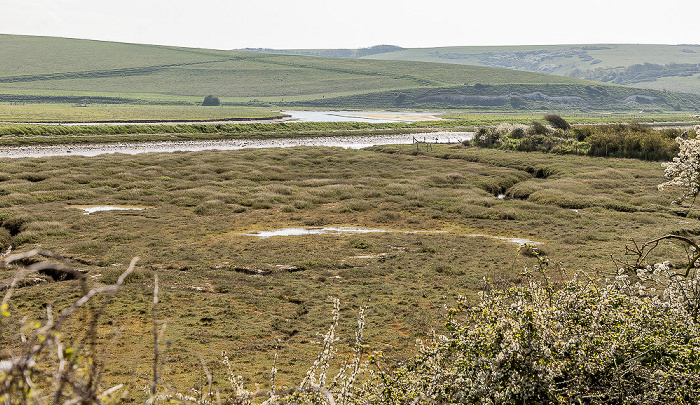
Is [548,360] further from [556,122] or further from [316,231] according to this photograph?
[556,122]

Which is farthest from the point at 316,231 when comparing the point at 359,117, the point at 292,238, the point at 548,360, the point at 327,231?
the point at 359,117

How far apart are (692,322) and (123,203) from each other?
3610 centimetres

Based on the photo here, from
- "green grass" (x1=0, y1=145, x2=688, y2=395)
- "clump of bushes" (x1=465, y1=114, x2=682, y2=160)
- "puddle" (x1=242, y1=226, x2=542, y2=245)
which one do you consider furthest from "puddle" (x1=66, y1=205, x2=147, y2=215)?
"clump of bushes" (x1=465, y1=114, x2=682, y2=160)

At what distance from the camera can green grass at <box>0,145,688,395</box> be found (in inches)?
667

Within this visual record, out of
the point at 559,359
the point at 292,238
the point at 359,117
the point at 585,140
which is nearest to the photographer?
the point at 559,359

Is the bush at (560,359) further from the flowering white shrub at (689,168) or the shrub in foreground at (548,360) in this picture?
the flowering white shrub at (689,168)

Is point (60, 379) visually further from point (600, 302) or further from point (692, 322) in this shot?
point (692, 322)

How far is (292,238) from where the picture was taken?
29.6m

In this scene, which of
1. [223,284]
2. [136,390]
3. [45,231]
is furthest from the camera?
[45,231]

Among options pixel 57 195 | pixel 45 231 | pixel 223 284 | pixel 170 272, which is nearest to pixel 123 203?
pixel 57 195

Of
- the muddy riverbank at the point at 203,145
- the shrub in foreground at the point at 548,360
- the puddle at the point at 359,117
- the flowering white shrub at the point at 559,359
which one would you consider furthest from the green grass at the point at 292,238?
the puddle at the point at 359,117

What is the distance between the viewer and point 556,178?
50156mm

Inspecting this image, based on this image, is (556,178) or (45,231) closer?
(45,231)

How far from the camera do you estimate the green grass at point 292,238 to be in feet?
55.6
